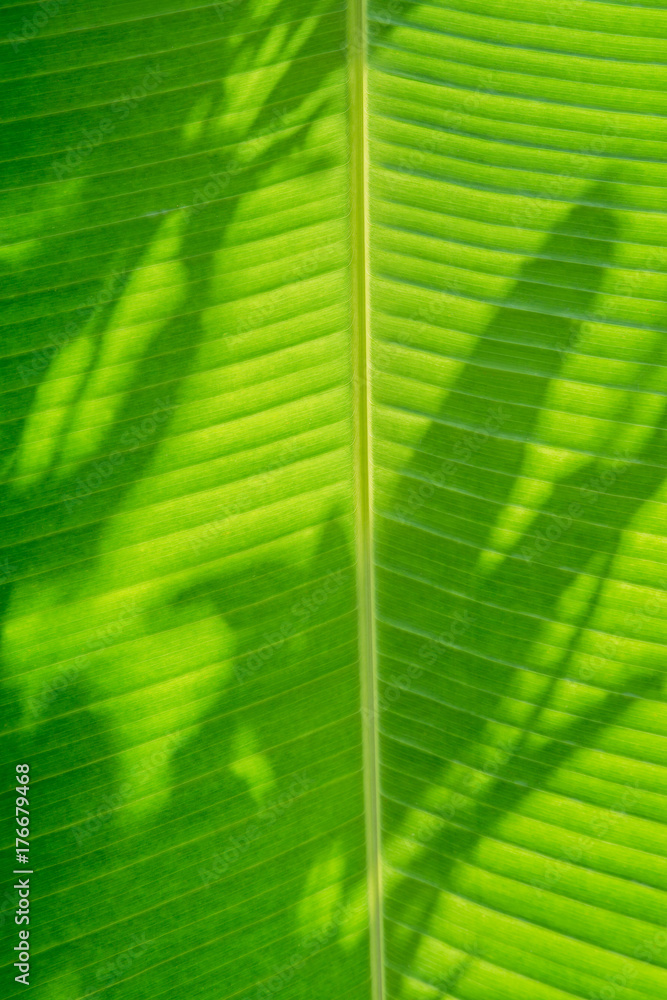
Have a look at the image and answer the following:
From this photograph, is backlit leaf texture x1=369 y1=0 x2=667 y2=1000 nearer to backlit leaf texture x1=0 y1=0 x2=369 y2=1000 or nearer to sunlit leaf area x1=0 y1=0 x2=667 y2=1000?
sunlit leaf area x1=0 y1=0 x2=667 y2=1000

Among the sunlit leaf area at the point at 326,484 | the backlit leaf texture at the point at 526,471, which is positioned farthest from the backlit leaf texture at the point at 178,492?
the backlit leaf texture at the point at 526,471

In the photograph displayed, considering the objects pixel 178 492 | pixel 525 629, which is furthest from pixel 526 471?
pixel 178 492

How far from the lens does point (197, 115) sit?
4.23 ft

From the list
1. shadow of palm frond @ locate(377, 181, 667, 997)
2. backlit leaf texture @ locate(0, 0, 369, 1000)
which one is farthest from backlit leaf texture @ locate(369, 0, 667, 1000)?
backlit leaf texture @ locate(0, 0, 369, 1000)

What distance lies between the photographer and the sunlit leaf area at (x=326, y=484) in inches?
50.3

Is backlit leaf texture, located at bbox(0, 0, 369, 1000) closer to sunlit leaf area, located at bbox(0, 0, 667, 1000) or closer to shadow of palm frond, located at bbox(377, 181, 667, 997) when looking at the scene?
sunlit leaf area, located at bbox(0, 0, 667, 1000)

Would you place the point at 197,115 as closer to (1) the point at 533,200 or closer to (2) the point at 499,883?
(1) the point at 533,200

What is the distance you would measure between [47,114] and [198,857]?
1.23 m

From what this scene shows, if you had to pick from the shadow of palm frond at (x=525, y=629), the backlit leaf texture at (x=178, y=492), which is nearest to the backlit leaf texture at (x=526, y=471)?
the shadow of palm frond at (x=525, y=629)

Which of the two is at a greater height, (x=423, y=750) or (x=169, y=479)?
(x=169, y=479)

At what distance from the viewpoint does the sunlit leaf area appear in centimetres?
128

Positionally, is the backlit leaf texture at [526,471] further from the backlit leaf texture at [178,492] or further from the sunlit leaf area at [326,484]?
the backlit leaf texture at [178,492]

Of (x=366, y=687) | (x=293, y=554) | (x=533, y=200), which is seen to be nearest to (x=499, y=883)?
(x=366, y=687)

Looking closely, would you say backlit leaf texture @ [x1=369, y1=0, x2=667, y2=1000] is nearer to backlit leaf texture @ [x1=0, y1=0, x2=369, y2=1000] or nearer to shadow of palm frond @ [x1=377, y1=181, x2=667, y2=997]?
shadow of palm frond @ [x1=377, y1=181, x2=667, y2=997]
